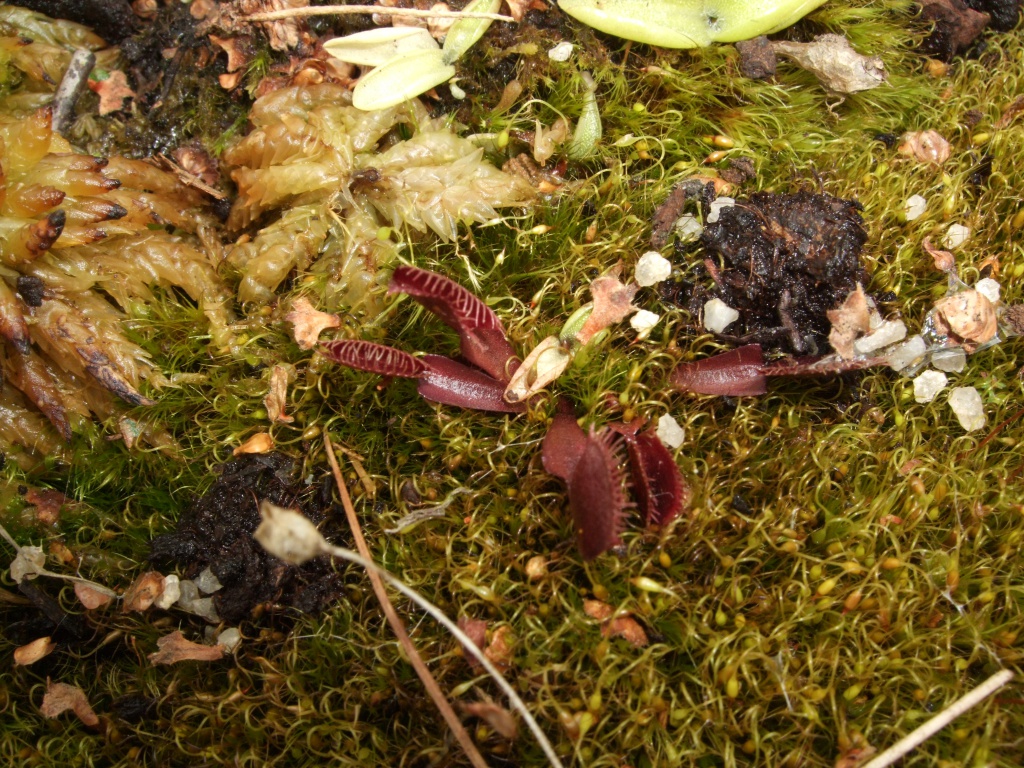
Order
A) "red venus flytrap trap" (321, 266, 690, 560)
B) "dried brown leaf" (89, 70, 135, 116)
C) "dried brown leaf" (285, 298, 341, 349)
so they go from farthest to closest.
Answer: "dried brown leaf" (89, 70, 135, 116), "dried brown leaf" (285, 298, 341, 349), "red venus flytrap trap" (321, 266, 690, 560)

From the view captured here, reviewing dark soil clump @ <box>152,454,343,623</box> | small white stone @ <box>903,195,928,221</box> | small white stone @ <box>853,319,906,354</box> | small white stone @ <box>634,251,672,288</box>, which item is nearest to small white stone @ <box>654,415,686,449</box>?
small white stone @ <box>634,251,672,288</box>

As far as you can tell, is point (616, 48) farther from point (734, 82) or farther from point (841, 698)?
point (841, 698)

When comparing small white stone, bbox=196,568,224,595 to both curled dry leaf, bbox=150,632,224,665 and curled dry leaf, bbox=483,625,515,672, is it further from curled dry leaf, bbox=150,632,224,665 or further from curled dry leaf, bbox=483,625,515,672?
curled dry leaf, bbox=483,625,515,672

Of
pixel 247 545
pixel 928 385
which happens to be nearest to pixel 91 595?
pixel 247 545

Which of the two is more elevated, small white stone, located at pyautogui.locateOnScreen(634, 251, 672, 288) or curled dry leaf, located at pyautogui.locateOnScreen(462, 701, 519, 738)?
small white stone, located at pyautogui.locateOnScreen(634, 251, 672, 288)

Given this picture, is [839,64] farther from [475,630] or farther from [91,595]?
[91,595]

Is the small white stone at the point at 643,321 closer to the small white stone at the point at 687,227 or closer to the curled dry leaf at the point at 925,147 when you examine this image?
the small white stone at the point at 687,227

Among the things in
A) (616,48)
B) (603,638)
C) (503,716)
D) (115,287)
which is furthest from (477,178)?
(503,716)
